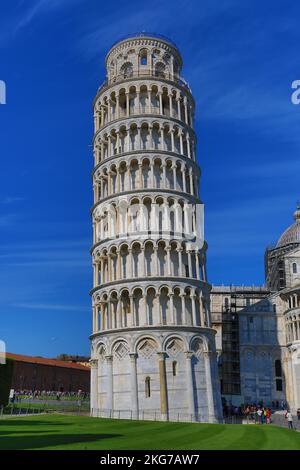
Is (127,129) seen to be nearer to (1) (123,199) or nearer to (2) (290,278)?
(1) (123,199)

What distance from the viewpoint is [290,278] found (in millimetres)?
79438

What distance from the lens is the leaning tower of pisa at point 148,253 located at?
142 feet

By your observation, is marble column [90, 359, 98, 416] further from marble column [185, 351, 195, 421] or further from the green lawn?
the green lawn

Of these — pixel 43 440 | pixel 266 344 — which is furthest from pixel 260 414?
pixel 266 344

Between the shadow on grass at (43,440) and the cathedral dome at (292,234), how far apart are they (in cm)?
6947

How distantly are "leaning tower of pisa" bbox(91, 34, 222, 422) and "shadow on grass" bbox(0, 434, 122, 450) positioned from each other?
20294mm

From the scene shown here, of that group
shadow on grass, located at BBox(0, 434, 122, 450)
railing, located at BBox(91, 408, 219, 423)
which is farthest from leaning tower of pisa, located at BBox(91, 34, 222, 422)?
shadow on grass, located at BBox(0, 434, 122, 450)

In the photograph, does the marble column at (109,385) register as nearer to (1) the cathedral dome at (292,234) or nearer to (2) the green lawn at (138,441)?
(2) the green lawn at (138,441)

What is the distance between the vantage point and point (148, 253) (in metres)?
47.1

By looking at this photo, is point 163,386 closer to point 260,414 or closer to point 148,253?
point 260,414

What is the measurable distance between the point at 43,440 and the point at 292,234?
74163 mm
